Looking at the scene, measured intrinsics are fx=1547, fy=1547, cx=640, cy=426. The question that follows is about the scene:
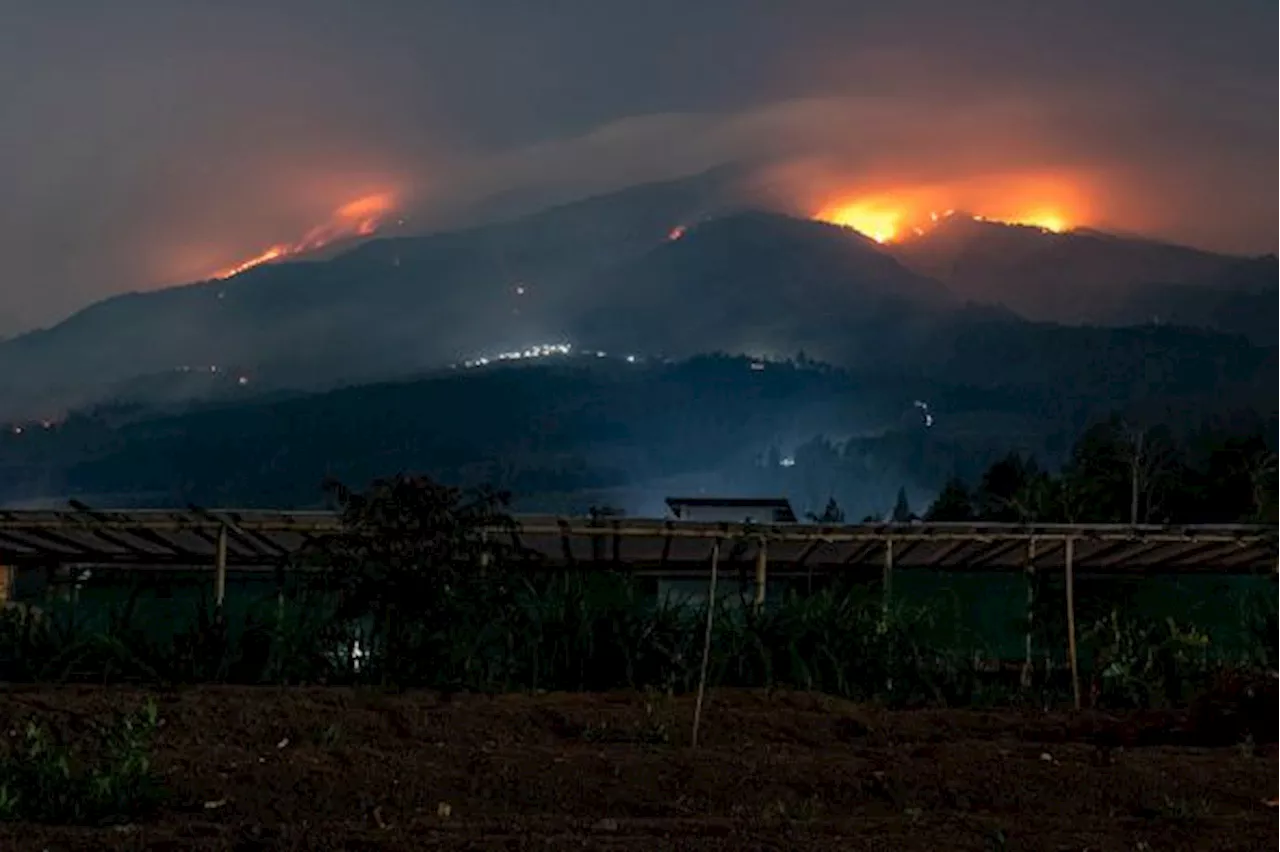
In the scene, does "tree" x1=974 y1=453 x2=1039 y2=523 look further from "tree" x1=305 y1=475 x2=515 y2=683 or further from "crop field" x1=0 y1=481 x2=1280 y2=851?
"tree" x1=305 y1=475 x2=515 y2=683

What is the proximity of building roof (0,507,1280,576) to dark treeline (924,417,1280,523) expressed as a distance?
17476mm

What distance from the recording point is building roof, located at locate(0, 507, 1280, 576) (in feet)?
46.6

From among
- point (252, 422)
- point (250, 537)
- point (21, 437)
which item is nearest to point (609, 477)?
point (252, 422)

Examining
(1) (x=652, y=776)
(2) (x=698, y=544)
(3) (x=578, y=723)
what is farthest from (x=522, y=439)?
(1) (x=652, y=776)

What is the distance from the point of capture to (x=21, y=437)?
5881 inches

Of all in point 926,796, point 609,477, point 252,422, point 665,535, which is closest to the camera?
point 926,796

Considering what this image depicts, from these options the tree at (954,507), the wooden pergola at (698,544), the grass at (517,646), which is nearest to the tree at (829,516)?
the wooden pergola at (698,544)

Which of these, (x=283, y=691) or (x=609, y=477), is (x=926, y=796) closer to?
(x=283, y=691)

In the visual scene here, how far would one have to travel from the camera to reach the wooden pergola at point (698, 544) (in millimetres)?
14172

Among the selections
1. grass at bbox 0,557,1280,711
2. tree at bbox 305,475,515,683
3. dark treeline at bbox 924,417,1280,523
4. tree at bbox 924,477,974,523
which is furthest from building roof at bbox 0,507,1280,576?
tree at bbox 924,477,974,523

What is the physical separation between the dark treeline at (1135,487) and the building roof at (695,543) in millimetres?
17476

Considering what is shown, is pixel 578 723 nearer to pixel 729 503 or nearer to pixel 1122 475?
pixel 729 503

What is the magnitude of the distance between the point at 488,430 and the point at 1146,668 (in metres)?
138

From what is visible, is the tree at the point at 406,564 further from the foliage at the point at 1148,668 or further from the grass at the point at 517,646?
the foliage at the point at 1148,668
